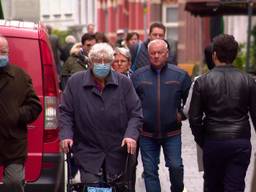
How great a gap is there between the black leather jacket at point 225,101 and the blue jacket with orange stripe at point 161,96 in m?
1.50

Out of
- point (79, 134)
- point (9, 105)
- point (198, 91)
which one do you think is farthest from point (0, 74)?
point (198, 91)

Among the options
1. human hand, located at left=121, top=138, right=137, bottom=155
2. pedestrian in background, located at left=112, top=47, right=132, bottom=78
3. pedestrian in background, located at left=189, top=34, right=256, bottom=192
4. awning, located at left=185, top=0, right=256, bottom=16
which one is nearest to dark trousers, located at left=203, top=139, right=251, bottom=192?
pedestrian in background, located at left=189, top=34, right=256, bottom=192

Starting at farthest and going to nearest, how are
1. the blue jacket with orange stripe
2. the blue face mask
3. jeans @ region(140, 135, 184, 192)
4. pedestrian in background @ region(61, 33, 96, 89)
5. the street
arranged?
pedestrian in background @ region(61, 33, 96, 89), the street, jeans @ region(140, 135, 184, 192), the blue jacket with orange stripe, the blue face mask

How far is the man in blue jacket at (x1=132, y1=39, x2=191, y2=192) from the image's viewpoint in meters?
10.3

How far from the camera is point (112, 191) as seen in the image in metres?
8.61

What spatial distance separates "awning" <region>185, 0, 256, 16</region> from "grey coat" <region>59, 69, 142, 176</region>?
1546cm

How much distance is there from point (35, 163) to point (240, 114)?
6.65 ft

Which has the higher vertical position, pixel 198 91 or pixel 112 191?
pixel 198 91

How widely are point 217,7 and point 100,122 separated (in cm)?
1720

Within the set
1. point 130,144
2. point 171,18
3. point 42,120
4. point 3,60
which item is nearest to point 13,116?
point 3,60

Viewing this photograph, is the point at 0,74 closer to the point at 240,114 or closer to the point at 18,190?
the point at 18,190

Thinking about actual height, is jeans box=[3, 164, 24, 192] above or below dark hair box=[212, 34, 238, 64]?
below

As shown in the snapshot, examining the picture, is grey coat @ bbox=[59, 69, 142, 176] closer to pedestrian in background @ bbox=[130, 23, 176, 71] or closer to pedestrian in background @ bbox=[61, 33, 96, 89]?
pedestrian in background @ bbox=[130, 23, 176, 71]

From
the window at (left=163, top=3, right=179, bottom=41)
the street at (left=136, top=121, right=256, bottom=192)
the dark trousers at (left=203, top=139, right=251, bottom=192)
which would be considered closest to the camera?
the dark trousers at (left=203, top=139, right=251, bottom=192)
